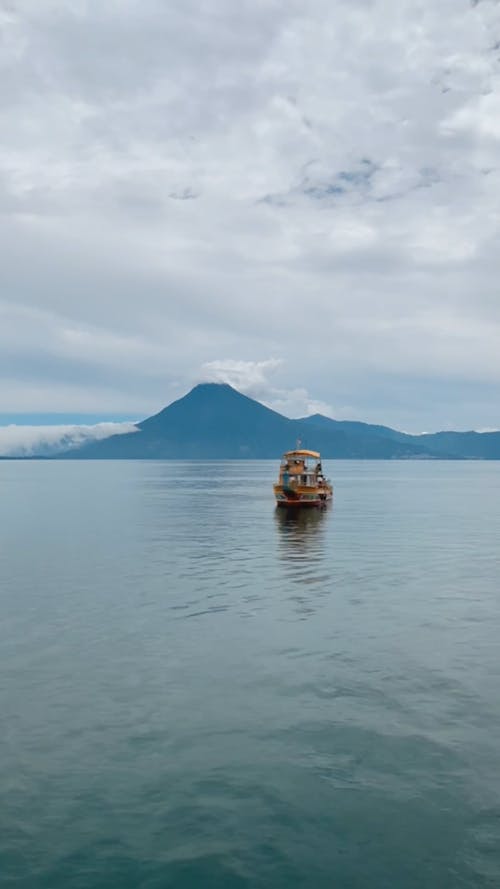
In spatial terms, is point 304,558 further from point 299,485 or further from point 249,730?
point 299,485

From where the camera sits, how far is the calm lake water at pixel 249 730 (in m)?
12.7

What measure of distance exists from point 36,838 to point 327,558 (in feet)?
130

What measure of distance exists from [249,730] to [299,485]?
8212 centimetres

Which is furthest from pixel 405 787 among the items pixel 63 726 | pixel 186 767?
pixel 63 726

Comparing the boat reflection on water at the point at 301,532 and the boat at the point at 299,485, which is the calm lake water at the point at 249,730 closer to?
the boat reflection on water at the point at 301,532

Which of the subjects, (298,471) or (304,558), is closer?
(304,558)

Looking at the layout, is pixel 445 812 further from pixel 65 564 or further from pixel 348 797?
pixel 65 564

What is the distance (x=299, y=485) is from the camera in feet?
329

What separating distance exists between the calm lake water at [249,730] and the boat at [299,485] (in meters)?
54.8

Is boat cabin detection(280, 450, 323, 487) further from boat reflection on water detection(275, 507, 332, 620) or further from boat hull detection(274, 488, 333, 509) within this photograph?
boat reflection on water detection(275, 507, 332, 620)

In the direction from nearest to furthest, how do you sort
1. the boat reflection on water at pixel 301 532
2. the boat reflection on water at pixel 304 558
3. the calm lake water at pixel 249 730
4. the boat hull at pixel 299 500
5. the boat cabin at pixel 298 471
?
the calm lake water at pixel 249 730, the boat reflection on water at pixel 304 558, the boat reflection on water at pixel 301 532, the boat hull at pixel 299 500, the boat cabin at pixel 298 471

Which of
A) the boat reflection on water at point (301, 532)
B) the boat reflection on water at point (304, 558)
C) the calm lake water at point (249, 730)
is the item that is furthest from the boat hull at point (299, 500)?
the calm lake water at point (249, 730)

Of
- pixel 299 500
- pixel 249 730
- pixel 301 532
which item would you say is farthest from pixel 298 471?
pixel 249 730

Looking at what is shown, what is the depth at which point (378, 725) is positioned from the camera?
18625 mm
